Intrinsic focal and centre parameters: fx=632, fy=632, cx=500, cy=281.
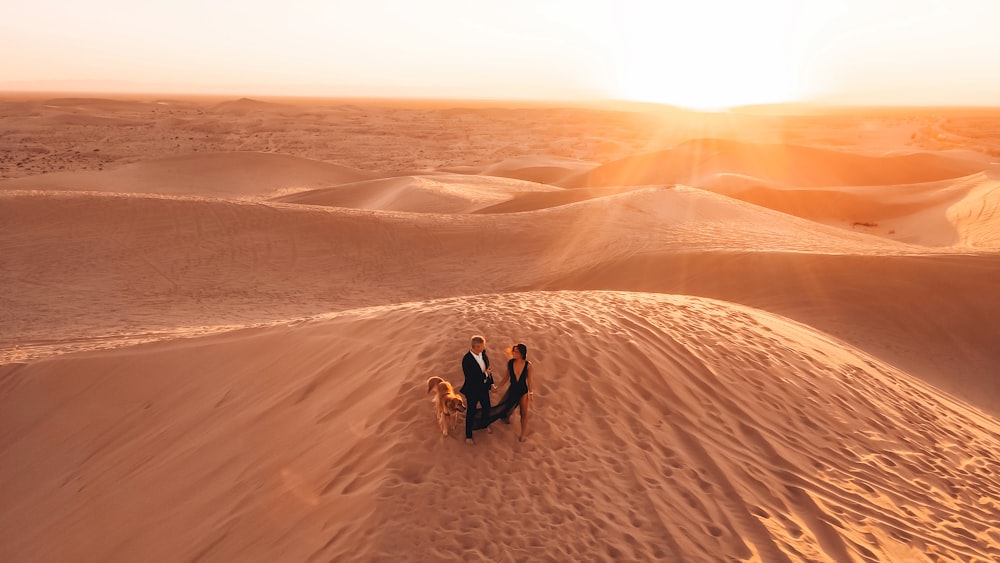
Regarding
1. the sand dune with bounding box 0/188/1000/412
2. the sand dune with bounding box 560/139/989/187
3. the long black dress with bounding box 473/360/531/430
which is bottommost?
the sand dune with bounding box 0/188/1000/412

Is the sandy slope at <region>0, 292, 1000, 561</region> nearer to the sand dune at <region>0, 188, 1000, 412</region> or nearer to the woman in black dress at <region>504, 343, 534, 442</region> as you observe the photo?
the woman in black dress at <region>504, 343, 534, 442</region>

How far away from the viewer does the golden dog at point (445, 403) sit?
5.79 m

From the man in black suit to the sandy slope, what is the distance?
320 millimetres

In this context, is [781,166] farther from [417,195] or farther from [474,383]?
[474,383]

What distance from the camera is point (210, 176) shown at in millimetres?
37406

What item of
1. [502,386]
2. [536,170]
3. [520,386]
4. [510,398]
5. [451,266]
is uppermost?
[536,170]

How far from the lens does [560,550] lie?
194 inches

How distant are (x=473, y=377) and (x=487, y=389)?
0.19 metres

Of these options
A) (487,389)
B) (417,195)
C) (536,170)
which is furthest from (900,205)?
(487,389)


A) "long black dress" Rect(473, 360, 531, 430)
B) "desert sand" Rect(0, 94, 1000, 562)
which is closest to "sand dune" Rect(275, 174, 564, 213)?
"desert sand" Rect(0, 94, 1000, 562)

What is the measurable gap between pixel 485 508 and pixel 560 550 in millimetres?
718

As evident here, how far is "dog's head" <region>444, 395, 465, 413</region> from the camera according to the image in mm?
5795

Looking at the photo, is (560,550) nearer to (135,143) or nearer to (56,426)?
(56,426)

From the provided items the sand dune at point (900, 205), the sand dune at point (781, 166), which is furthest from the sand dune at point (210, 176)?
the sand dune at point (900, 205)
